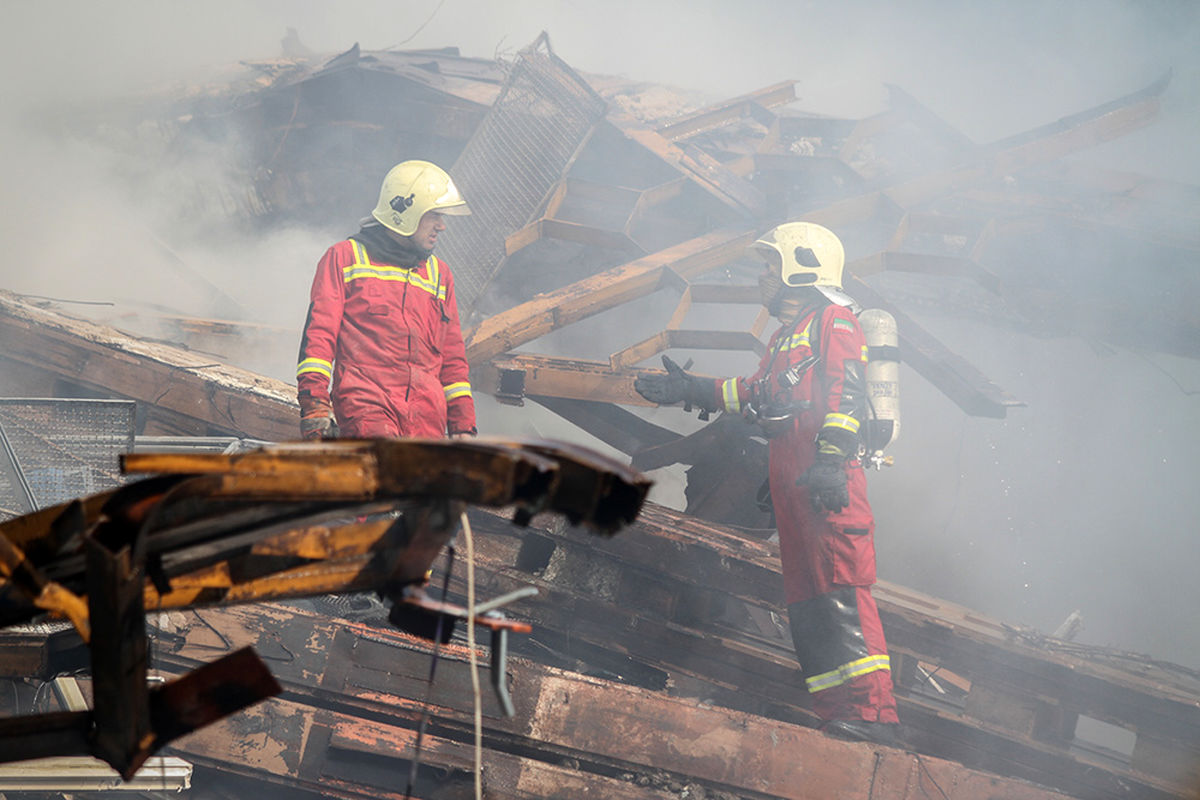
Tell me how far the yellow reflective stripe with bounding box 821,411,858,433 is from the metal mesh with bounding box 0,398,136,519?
11.2 ft

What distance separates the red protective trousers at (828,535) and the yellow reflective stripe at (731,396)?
152mm

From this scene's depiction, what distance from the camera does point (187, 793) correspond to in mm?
3488

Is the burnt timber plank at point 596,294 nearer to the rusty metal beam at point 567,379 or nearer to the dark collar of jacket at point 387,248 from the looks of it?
the rusty metal beam at point 567,379

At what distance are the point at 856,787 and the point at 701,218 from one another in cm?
477

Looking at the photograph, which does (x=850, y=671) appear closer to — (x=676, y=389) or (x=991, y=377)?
(x=676, y=389)

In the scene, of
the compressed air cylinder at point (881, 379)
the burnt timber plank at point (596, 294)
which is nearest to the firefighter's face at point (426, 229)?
the burnt timber plank at point (596, 294)

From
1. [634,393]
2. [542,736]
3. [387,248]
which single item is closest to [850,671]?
[542,736]

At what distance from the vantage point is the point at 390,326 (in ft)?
13.4

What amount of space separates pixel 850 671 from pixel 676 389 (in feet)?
6.35

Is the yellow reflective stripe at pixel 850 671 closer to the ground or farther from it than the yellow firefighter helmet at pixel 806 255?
closer to the ground

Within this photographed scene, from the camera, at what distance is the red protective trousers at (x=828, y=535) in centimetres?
423

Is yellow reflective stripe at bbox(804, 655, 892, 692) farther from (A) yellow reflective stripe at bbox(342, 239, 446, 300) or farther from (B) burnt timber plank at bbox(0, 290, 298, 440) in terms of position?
(B) burnt timber plank at bbox(0, 290, 298, 440)

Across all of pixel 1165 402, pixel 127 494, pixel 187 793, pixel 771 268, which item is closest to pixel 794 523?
pixel 771 268

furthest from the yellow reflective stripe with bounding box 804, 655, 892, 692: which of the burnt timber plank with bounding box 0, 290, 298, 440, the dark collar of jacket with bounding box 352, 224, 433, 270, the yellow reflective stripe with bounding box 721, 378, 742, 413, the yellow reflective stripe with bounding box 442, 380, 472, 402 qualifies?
the burnt timber plank with bounding box 0, 290, 298, 440
